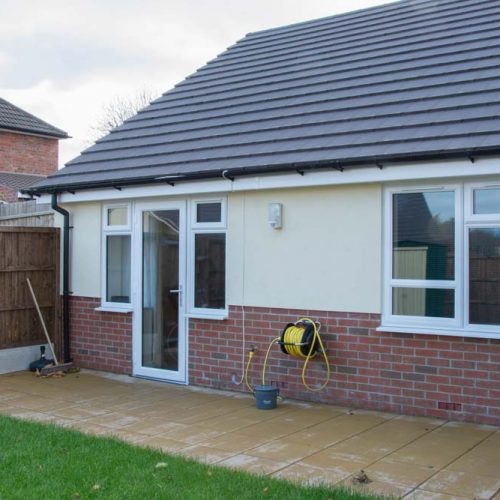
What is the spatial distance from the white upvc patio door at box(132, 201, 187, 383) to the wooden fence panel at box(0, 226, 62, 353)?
1.79m

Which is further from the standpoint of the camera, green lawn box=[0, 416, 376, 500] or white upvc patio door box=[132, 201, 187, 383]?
white upvc patio door box=[132, 201, 187, 383]

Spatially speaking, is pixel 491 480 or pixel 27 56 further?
pixel 27 56

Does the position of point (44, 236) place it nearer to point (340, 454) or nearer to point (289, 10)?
point (340, 454)

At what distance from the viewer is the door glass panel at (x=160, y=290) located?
982 cm

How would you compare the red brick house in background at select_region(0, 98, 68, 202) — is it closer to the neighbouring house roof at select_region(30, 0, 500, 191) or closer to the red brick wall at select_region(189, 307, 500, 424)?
the neighbouring house roof at select_region(30, 0, 500, 191)

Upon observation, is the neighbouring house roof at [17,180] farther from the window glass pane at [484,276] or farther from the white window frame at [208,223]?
the window glass pane at [484,276]

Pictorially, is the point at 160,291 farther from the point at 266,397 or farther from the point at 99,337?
the point at 266,397

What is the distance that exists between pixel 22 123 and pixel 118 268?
1816 cm

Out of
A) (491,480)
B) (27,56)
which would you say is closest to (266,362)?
(491,480)

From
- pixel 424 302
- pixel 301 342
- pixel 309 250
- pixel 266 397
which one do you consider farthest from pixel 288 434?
pixel 309 250

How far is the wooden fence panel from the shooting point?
1061 cm

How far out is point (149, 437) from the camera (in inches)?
270

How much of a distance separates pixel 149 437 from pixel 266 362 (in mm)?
2332

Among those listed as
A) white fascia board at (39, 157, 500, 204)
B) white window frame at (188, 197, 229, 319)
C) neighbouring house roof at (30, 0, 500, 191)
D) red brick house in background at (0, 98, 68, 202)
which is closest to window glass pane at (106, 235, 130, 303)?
white fascia board at (39, 157, 500, 204)
